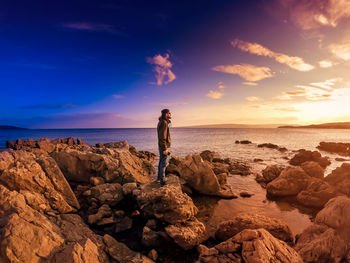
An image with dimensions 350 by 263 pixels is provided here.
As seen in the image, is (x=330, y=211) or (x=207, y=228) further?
(x=207, y=228)

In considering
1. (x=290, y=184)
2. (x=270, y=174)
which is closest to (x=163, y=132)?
(x=290, y=184)

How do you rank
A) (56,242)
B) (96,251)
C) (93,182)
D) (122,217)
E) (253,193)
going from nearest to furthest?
(56,242) → (96,251) → (122,217) → (93,182) → (253,193)

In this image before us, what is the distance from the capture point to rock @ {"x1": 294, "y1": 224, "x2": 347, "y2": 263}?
518cm

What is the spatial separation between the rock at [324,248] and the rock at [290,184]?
5977mm

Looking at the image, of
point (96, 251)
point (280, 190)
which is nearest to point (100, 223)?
point (96, 251)

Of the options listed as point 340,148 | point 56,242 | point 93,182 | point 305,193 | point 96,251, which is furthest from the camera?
point 340,148

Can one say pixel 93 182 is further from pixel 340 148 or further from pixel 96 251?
pixel 340 148

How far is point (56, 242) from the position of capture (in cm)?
449

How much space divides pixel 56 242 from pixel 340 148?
172ft

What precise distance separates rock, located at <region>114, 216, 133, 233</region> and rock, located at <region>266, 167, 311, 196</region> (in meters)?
9.78

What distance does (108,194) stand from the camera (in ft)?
27.9

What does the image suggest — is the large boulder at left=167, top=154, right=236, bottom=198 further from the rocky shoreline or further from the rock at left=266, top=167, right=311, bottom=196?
the rock at left=266, top=167, right=311, bottom=196

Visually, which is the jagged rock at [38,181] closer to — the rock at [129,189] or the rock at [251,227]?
the rock at [129,189]

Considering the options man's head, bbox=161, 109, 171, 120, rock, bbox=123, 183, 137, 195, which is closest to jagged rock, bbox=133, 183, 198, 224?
rock, bbox=123, 183, 137, 195
